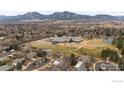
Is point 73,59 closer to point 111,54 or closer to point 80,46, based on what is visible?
point 80,46

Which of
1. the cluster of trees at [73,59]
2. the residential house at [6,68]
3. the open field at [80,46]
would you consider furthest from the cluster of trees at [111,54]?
the residential house at [6,68]

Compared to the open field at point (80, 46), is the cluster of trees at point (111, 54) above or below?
below

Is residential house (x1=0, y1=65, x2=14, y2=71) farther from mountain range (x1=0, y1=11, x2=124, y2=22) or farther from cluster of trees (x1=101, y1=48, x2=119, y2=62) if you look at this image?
cluster of trees (x1=101, y1=48, x2=119, y2=62)

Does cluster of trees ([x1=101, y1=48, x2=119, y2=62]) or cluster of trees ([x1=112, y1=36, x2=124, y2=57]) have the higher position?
cluster of trees ([x1=112, y1=36, x2=124, y2=57])

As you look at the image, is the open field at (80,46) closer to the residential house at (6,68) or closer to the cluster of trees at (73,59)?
the cluster of trees at (73,59)

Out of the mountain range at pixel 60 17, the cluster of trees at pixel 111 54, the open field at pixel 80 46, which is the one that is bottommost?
the cluster of trees at pixel 111 54

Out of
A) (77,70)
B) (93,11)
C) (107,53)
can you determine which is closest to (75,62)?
(77,70)

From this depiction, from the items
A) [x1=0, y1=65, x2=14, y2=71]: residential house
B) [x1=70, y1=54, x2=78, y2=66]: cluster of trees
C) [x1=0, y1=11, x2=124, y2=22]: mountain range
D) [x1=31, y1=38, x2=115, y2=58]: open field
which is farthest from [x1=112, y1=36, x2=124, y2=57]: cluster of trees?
[x1=0, y1=65, x2=14, y2=71]: residential house

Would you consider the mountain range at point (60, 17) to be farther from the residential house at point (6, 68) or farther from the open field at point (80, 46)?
the residential house at point (6, 68)

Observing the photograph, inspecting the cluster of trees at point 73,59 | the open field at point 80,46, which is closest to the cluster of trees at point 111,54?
the open field at point 80,46

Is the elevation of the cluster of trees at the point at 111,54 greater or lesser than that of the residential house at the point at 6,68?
greater
